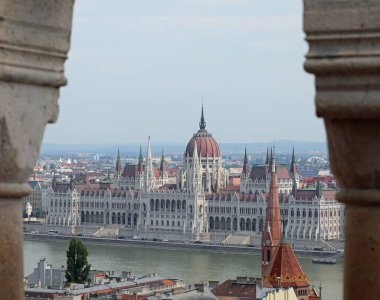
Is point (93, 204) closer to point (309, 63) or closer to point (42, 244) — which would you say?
point (42, 244)

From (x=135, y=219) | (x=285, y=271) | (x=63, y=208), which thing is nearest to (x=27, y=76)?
(x=285, y=271)

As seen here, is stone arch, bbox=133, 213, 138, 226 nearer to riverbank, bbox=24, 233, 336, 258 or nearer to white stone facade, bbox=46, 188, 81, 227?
white stone facade, bbox=46, 188, 81, 227

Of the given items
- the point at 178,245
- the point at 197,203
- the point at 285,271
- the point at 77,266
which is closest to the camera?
the point at 285,271

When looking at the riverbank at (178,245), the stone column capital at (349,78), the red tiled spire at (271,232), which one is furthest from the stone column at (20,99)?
the riverbank at (178,245)

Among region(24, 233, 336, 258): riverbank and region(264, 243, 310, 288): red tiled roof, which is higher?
region(24, 233, 336, 258): riverbank

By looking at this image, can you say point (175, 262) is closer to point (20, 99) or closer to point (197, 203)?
point (197, 203)

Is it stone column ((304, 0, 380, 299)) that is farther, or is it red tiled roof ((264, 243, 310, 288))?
red tiled roof ((264, 243, 310, 288))

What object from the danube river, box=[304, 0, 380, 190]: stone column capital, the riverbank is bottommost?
the danube river

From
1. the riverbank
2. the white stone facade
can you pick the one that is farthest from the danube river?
the white stone facade
